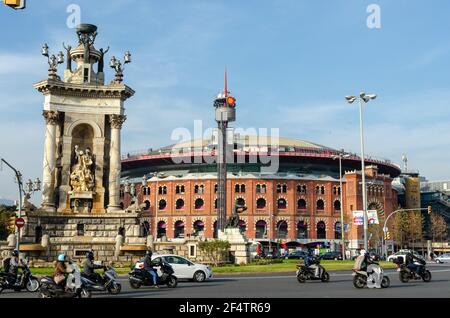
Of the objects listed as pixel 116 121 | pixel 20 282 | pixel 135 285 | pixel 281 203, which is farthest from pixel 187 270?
pixel 281 203

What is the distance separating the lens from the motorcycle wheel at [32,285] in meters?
21.8

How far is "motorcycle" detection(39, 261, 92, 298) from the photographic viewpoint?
17281 mm

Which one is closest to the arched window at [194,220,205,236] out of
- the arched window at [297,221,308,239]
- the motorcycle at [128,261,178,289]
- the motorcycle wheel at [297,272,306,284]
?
the arched window at [297,221,308,239]

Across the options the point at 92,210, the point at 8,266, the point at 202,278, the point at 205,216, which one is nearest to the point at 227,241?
the point at 92,210

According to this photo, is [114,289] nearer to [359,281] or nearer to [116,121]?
[359,281]

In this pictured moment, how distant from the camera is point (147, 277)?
73.7 feet

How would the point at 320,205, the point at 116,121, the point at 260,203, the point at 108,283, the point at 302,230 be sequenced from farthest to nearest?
the point at 320,205 → the point at 302,230 → the point at 260,203 → the point at 116,121 → the point at 108,283

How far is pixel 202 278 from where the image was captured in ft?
88.7

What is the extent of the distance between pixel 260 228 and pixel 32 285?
79660mm

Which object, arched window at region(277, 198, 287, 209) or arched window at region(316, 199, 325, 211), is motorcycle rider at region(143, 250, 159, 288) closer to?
arched window at region(277, 198, 287, 209)

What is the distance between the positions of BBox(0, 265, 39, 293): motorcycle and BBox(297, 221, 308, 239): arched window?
268 ft

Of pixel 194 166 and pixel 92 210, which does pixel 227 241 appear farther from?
pixel 194 166

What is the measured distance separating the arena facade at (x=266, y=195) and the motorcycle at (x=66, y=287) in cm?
7947

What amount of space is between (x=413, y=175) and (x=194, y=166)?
5435 cm
